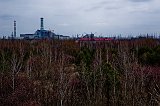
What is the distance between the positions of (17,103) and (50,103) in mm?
1699

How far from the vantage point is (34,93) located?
17.0m

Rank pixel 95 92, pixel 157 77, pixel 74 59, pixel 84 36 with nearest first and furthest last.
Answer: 1. pixel 95 92
2. pixel 157 77
3. pixel 74 59
4. pixel 84 36

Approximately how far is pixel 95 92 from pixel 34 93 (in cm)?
336

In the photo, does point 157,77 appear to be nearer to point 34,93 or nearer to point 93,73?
point 93,73

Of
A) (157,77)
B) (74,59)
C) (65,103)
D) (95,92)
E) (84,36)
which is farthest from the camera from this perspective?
(84,36)

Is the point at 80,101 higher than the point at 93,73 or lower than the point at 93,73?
lower

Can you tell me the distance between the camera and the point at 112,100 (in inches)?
635

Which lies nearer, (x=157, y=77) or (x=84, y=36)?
(x=157, y=77)

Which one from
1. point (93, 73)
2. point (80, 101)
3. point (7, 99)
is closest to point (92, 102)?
point (80, 101)

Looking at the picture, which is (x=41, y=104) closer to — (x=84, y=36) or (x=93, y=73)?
(x=93, y=73)

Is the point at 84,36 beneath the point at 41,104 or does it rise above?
above

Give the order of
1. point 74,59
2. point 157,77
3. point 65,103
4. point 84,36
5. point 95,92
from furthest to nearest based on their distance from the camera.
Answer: point 84,36
point 74,59
point 157,77
point 95,92
point 65,103

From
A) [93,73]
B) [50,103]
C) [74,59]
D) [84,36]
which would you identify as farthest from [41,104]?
[84,36]

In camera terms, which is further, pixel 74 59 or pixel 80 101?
pixel 74 59
